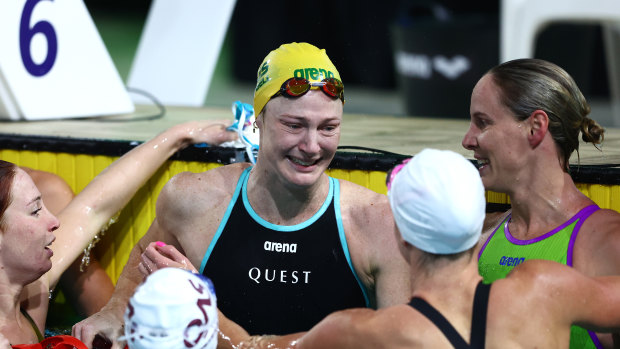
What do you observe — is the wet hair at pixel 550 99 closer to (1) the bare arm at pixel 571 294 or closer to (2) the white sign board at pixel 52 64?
(1) the bare arm at pixel 571 294

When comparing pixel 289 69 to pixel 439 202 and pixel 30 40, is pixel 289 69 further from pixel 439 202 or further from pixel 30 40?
pixel 30 40

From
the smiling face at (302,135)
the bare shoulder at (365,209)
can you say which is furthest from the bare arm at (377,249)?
the smiling face at (302,135)

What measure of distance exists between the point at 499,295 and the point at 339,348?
482 millimetres

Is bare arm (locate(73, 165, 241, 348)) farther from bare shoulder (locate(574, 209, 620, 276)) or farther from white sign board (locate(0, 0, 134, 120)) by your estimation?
white sign board (locate(0, 0, 134, 120))

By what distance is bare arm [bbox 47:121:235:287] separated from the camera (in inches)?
148

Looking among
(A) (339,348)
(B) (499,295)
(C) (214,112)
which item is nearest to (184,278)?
(A) (339,348)

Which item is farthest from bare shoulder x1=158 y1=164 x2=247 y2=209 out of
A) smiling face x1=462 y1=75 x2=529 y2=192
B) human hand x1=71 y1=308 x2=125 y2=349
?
smiling face x1=462 y1=75 x2=529 y2=192

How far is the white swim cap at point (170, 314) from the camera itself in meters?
2.19

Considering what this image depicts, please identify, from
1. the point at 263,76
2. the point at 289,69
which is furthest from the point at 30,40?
the point at 289,69

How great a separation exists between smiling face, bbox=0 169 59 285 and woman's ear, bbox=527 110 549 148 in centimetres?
189

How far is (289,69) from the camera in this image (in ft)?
10.2

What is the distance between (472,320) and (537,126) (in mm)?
959

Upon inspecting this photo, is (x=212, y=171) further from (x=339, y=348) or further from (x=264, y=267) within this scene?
(x=339, y=348)

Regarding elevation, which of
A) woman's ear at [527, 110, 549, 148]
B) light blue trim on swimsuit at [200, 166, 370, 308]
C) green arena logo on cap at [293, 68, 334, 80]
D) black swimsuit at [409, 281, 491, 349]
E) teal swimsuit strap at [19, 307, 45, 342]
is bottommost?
teal swimsuit strap at [19, 307, 45, 342]
